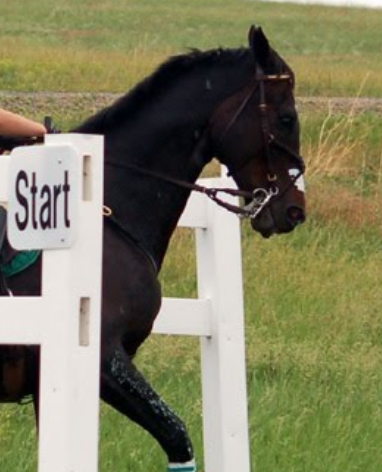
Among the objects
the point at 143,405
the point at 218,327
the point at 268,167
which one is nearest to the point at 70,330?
the point at 143,405

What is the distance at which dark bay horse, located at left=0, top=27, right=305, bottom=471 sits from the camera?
274 inches

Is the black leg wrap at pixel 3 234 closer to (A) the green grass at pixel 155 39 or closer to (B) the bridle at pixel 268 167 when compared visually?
(B) the bridle at pixel 268 167

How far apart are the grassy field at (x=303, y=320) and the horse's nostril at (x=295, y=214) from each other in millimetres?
1120

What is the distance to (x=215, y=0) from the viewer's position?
179 feet

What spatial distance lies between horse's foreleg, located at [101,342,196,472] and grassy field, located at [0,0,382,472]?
3.24 feet

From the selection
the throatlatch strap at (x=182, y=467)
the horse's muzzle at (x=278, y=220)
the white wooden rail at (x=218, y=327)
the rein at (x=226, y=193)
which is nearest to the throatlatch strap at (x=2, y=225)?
the rein at (x=226, y=193)

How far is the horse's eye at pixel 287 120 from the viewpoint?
24.4 feet

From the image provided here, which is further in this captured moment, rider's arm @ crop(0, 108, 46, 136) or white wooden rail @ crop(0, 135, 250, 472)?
rider's arm @ crop(0, 108, 46, 136)

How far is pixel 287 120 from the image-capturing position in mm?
7457

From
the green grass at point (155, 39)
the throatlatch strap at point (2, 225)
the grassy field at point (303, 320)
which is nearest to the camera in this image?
the throatlatch strap at point (2, 225)

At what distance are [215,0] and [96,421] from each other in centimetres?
5064

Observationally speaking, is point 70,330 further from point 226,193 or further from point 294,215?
point 294,215

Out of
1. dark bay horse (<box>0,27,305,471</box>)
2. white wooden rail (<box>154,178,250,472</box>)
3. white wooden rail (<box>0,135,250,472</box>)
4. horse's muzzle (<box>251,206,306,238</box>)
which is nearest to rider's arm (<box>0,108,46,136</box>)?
dark bay horse (<box>0,27,305,471</box>)

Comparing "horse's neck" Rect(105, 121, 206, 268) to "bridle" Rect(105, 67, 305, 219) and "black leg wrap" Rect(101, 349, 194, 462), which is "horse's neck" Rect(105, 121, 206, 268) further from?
"black leg wrap" Rect(101, 349, 194, 462)
